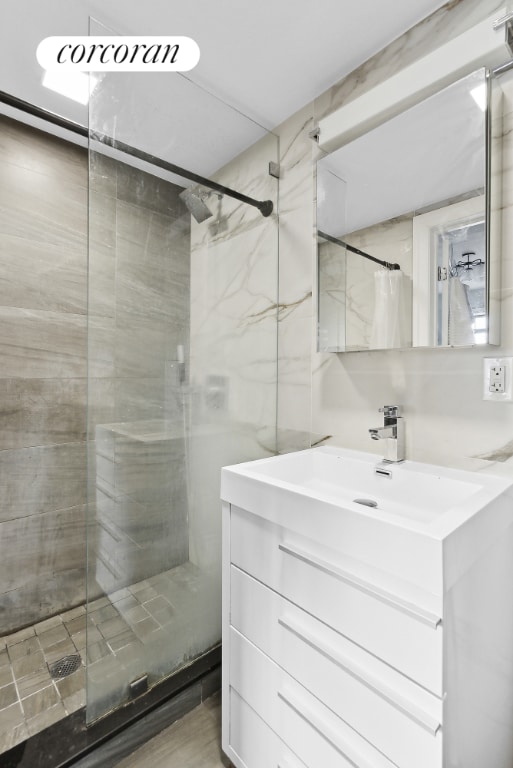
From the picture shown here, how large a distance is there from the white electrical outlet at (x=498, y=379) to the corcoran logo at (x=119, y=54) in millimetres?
1418

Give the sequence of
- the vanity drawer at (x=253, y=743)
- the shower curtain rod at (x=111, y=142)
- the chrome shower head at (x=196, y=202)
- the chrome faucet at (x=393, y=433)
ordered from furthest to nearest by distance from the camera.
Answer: the chrome shower head at (x=196, y=202), the chrome faucet at (x=393, y=433), the shower curtain rod at (x=111, y=142), the vanity drawer at (x=253, y=743)

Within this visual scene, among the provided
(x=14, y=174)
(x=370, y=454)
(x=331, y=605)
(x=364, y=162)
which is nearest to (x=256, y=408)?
(x=370, y=454)

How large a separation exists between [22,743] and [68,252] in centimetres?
189

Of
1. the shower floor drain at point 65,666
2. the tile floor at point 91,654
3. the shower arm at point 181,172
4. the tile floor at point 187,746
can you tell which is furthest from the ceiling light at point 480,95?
the shower floor drain at point 65,666

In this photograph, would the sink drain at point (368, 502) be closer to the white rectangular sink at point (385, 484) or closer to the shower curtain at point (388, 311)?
the white rectangular sink at point (385, 484)

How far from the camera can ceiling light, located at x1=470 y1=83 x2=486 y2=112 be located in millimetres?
1034

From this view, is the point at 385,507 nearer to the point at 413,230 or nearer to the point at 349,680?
the point at 349,680

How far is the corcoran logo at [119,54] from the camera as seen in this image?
1.19 m

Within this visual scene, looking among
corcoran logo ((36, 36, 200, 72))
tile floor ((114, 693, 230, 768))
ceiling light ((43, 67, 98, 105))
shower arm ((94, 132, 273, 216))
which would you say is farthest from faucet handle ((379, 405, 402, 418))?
ceiling light ((43, 67, 98, 105))

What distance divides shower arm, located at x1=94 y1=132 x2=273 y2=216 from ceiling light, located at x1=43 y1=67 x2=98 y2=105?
375 millimetres

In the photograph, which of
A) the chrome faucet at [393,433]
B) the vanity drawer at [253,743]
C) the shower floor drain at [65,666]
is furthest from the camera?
the shower floor drain at [65,666]

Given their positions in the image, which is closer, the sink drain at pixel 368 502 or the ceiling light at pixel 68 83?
the sink drain at pixel 368 502

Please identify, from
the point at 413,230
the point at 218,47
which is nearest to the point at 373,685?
the point at 413,230

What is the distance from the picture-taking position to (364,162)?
1.32 meters
